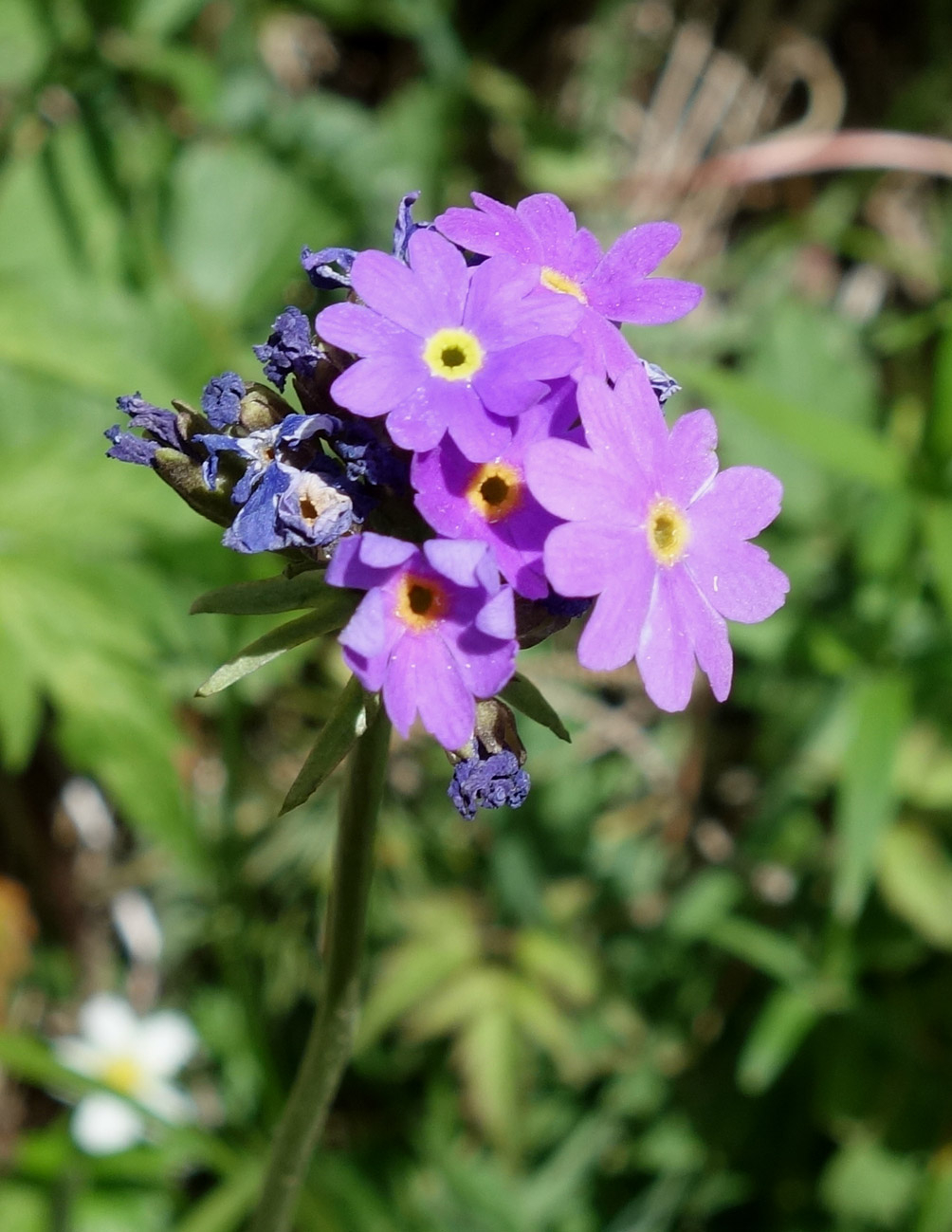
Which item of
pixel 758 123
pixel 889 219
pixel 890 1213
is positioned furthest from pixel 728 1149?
pixel 758 123

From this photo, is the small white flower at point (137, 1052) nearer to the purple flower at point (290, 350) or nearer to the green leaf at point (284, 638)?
the green leaf at point (284, 638)

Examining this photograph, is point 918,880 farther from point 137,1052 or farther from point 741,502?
point 137,1052

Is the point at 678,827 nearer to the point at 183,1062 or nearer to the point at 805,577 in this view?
the point at 805,577

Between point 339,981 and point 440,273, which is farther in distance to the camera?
point 339,981

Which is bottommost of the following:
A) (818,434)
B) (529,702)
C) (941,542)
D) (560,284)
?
(529,702)

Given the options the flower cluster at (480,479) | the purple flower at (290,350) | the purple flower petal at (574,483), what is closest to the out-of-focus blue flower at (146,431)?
the flower cluster at (480,479)

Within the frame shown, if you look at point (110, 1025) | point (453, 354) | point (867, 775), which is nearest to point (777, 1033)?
point (867, 775)

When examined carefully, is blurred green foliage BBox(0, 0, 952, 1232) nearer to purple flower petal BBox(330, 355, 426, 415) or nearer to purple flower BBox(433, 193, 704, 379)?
purple flower BBox(433, 193, 704, 379)
